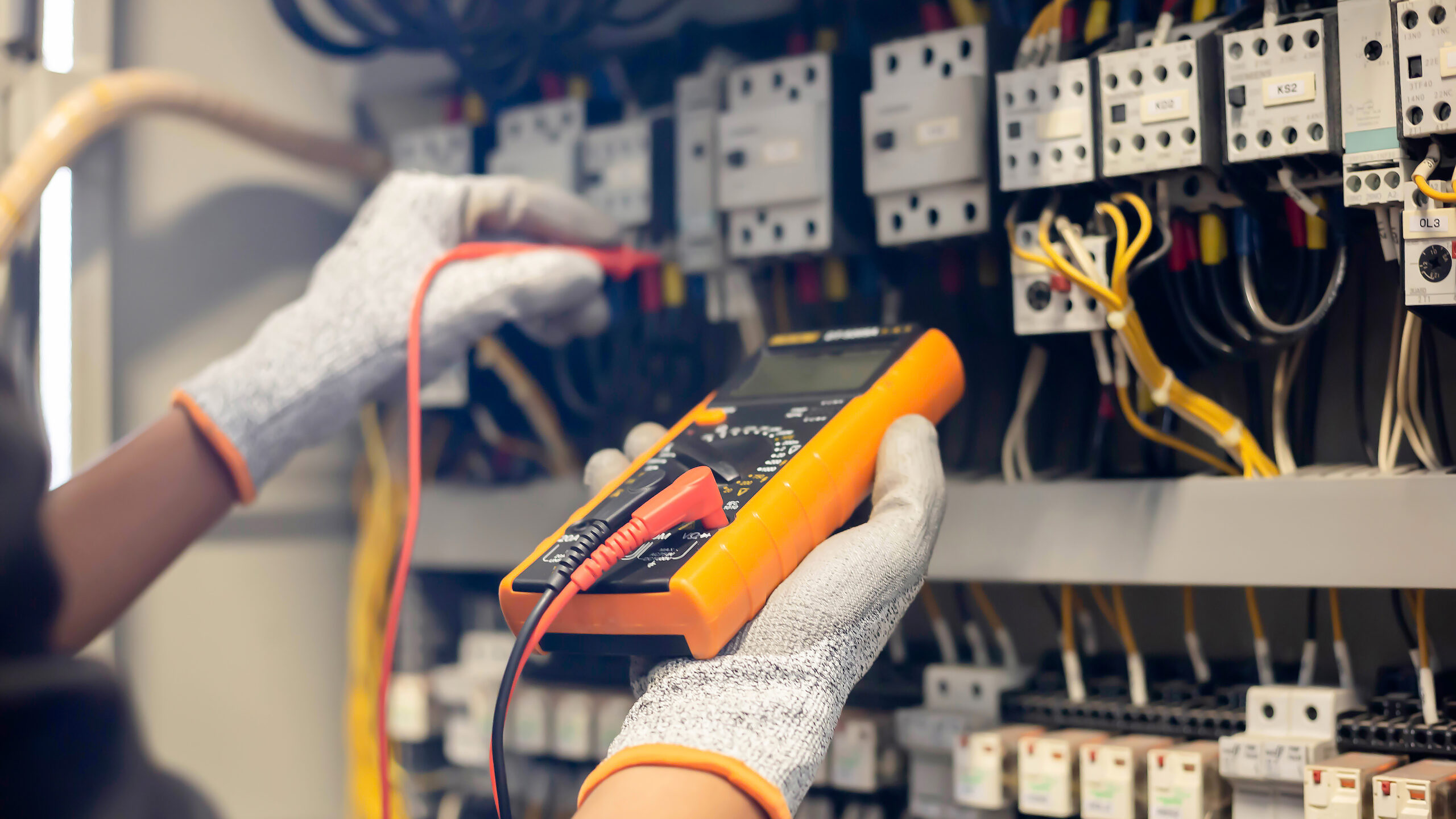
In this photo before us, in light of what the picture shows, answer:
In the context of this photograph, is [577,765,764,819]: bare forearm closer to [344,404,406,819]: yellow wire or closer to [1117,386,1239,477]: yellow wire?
[1117,386,1239,477]: yellow wire

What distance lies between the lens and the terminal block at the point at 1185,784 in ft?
2.81

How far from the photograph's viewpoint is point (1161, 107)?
0.84 meters

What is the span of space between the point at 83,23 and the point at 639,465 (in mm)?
789

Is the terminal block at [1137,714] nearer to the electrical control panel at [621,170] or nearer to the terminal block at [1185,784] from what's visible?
the terminal block at [1185,784]

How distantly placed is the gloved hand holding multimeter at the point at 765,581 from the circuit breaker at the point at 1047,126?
195mm

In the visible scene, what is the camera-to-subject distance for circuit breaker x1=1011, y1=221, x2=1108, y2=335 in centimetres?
87

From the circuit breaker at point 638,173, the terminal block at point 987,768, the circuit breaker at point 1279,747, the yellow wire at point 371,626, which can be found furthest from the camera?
the yellow wire at point 371,626

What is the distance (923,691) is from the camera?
3.47 feet

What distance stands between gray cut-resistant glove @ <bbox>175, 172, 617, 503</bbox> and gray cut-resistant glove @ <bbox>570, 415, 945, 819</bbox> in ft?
1.33

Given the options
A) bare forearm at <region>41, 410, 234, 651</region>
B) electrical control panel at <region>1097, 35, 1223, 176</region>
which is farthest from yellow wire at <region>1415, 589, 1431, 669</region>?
bare forearm at <region>41, 410, 234, 651</region>

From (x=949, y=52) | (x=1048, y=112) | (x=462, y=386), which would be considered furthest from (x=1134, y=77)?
(x=462, y=386)

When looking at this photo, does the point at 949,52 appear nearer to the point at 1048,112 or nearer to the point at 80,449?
the point at 1048,112

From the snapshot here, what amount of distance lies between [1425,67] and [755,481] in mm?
511

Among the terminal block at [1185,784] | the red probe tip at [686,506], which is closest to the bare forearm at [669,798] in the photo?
the red probe tip at [686,506]
